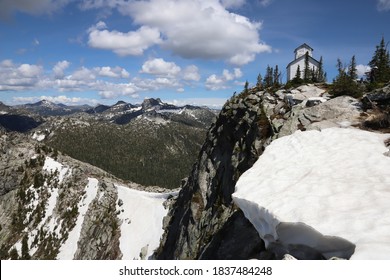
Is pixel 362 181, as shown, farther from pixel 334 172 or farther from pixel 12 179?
pixel 12 179

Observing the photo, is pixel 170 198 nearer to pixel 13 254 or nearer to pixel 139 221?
pixel 139 221

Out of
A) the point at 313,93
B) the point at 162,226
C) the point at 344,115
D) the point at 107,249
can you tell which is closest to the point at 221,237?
the point at 344,115

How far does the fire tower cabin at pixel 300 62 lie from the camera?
8128cm

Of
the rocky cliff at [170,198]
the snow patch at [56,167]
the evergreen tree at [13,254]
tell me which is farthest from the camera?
the snow patch at [56,167]

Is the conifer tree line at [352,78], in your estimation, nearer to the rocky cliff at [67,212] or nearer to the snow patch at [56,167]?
the rocky cliff at [67,212]

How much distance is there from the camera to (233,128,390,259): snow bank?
33.8ft

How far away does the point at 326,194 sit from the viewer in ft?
43.4

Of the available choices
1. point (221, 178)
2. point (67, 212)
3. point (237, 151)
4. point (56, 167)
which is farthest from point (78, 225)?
point (237, 151)

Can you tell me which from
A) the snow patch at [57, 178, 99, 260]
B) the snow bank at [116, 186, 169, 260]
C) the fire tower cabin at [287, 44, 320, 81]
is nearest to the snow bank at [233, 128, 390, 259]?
the snow bank at [116, 186, 169, 260]

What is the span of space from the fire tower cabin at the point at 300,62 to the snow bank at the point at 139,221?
4966cm

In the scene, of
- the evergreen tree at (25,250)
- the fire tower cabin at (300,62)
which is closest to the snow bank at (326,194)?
the fire tower cabin at (300,62)

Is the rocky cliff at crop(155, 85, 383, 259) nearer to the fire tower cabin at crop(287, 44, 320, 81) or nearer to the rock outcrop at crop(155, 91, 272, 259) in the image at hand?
the rock outcrop at crop(155, 91, 272, 259)

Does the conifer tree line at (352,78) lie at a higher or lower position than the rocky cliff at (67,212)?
higher

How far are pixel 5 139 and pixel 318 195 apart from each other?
471ft
